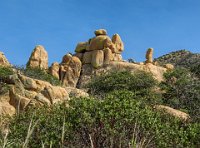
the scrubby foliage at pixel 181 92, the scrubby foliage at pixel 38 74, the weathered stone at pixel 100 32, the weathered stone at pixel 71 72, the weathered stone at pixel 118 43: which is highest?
the weathered stone at pixel 100 32

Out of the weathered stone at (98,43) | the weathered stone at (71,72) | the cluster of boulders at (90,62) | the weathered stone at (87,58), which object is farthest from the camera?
the weathered stone at (98,43)

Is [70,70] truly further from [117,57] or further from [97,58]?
[117,57]

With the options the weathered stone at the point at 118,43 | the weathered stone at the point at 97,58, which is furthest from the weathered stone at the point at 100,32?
the weathered stone at the point at 97,58

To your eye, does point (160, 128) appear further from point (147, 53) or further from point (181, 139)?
point (147, 53)

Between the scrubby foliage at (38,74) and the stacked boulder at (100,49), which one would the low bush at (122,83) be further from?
the stacked boulder at (100,49)

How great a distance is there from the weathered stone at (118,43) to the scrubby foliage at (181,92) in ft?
48.8

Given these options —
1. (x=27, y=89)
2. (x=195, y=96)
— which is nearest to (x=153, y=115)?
(x=27, y=89)

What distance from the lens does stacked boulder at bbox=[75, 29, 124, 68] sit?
6538cm

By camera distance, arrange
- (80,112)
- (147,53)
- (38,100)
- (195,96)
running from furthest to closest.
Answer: (147,53), (195,96), (38,100), (80,112)

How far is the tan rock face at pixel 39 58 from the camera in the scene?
62.4m

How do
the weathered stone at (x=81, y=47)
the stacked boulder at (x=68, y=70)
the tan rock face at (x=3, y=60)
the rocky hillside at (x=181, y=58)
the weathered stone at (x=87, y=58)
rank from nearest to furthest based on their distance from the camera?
1. the tan rock face at (x=3, y=60)
2. the stacked boulder at (x=68, y=70)
3. the weathered stone at (x=87, y=58)
4. the weathered stone at (x=81, y=47)
5. the rocky hillside at (x=181, y=58)

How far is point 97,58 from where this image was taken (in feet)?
214

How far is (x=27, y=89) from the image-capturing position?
119ft

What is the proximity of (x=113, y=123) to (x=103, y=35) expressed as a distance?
53.5 metres
